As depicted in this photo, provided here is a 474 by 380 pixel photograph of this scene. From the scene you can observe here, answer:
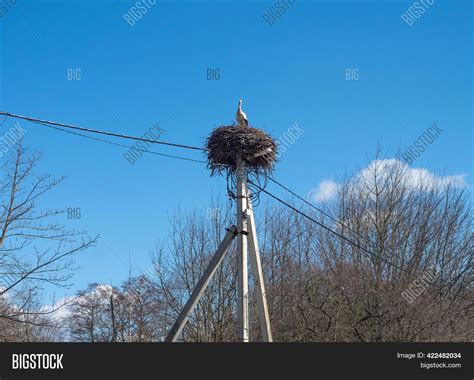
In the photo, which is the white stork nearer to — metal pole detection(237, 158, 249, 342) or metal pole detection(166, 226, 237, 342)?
metal pole detection(237, 158, 249, 342)

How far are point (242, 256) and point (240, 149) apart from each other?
5.81 ft

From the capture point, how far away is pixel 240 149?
959 cm

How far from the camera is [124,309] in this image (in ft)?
101

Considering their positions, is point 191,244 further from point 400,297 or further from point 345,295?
point 400,297
